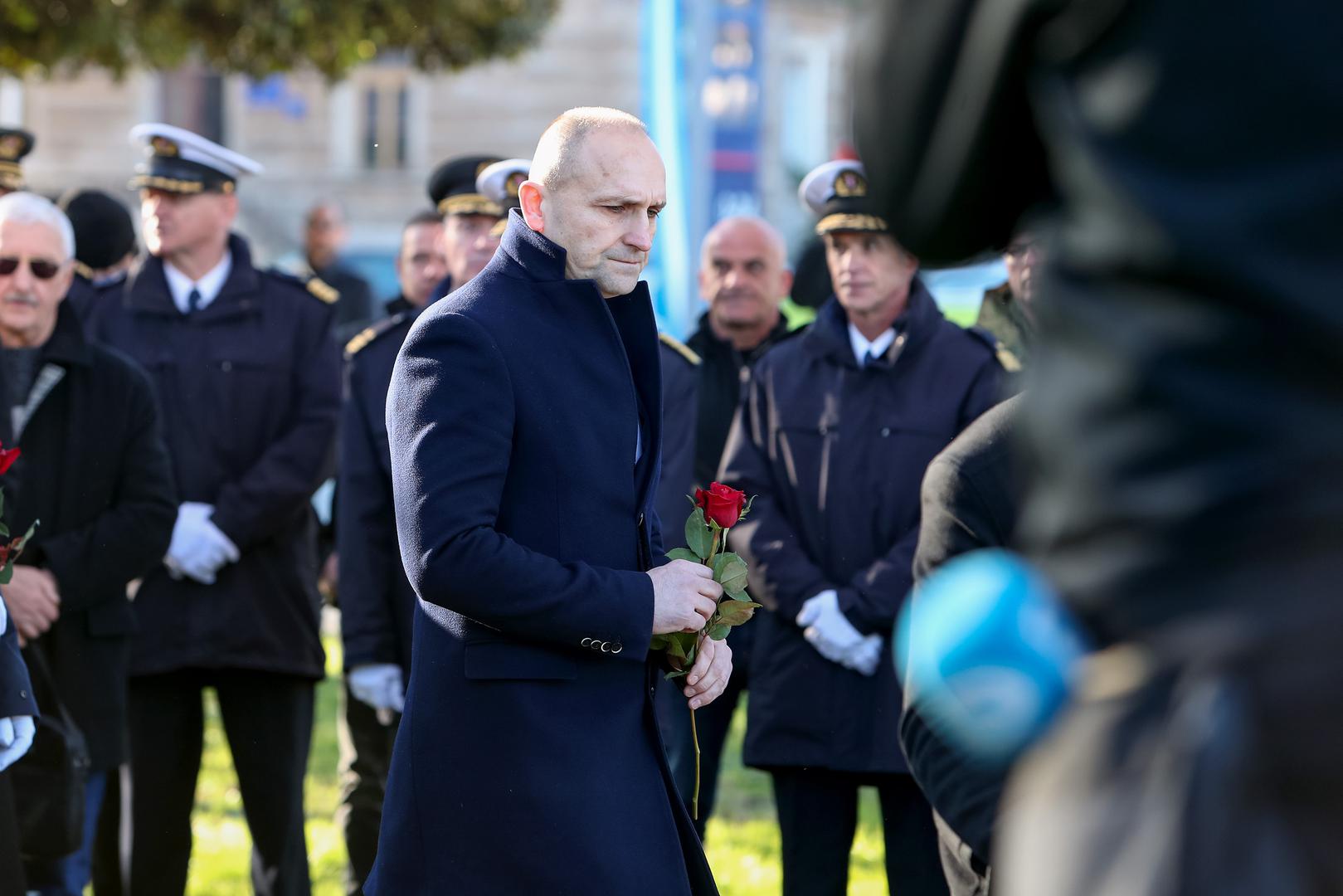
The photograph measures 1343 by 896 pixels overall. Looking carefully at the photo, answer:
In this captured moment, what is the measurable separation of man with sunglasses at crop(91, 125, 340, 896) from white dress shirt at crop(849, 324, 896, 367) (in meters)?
1.86

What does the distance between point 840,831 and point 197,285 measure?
2.84m

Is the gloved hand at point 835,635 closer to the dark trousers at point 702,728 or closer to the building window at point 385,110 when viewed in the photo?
the dark trousers at point 702,728

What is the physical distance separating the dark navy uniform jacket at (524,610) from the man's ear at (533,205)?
0.05 m

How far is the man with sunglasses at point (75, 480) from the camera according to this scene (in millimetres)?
5508

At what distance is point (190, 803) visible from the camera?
19.5 feet

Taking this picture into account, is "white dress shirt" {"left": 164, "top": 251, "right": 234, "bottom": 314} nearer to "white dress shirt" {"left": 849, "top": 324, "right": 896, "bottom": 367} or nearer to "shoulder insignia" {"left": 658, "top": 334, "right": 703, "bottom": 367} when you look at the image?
"shoulder insignia" {"left": 658, "top": 334, "right": 703, "bottom": 367}

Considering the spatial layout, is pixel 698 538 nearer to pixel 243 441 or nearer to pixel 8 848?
pixel 8 848

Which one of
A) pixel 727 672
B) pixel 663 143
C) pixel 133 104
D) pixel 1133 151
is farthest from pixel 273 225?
pixel 1133 151

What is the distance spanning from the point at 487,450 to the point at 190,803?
315 centimetres

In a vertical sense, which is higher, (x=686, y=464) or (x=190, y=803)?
(x=686, y=464)

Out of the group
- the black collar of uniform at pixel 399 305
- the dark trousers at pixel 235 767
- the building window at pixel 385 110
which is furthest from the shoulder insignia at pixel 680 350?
the building window at pixel 385 110

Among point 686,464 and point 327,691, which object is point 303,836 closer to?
point 686,464

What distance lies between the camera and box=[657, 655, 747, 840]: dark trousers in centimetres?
645

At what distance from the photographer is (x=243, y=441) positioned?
6305 millimetres
